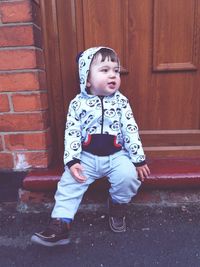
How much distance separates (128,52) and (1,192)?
110 centimetres

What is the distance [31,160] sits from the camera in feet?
5.21

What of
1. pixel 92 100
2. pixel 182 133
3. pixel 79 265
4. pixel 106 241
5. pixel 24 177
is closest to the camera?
pixel 79 265

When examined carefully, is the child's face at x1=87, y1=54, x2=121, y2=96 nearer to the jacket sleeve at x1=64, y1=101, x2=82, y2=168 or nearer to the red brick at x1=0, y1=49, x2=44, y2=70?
the jacket sleeve at x1=64, y1=101, x2=82, y2=168

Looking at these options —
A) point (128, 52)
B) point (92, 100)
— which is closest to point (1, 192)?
point (92, 100)

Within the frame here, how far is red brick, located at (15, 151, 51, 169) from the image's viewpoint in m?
1.58

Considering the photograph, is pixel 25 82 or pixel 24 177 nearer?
pixel 25 82

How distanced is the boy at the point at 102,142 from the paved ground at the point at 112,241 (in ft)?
0.32

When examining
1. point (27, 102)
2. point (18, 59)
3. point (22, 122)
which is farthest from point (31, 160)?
point (18, 59)

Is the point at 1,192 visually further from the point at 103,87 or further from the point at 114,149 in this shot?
the point at 103,87

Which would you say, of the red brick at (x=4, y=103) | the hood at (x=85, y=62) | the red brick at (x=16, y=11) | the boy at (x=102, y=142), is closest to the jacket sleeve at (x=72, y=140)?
the boy at (x=102, y=142)

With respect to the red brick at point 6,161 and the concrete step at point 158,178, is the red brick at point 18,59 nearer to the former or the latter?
the red brick at point 6,161

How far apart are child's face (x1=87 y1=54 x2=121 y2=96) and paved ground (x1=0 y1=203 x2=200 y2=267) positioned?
0.68 metres

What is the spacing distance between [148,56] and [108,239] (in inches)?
41.2

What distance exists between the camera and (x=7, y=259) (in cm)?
121
